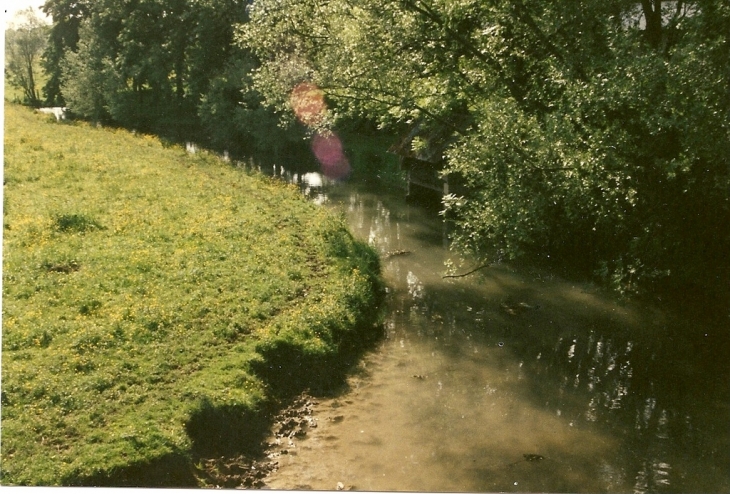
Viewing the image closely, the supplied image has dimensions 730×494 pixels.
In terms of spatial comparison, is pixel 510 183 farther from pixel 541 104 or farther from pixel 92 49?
pixel 92 49

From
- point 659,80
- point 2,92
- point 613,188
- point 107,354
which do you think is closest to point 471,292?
point 613,188

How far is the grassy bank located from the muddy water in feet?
3.77

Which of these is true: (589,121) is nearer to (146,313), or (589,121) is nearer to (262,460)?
(262,460)

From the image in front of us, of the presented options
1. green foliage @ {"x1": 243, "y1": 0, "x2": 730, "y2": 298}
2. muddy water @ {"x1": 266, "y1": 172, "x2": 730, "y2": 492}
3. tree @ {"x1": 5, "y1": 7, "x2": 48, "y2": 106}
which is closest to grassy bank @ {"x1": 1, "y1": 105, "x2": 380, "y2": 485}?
tree @ {"x1": 5, "y1": 7, "x2": 48, "y2": 106}

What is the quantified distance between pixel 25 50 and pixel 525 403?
32.2 feet

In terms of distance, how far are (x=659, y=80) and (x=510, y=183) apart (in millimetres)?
2779

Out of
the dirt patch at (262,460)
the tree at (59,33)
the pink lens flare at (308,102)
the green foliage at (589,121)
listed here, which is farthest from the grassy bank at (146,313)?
the green foliage at (589,121)

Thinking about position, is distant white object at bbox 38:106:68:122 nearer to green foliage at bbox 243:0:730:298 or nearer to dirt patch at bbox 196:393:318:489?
green foliage at bbox 243:0:730:298

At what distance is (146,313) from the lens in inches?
420

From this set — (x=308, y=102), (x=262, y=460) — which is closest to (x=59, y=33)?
(x=308, y=102)

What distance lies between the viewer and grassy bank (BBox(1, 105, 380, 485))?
8016 millimetres

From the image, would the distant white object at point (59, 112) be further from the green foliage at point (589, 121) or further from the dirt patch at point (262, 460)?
the dirt patch at point (262, 460)

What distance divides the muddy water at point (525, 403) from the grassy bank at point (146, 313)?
115 cm

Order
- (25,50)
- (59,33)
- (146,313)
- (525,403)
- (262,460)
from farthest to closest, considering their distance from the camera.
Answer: (59,33) < (146,313) < (525,403) < (25,50) < (262,460)
